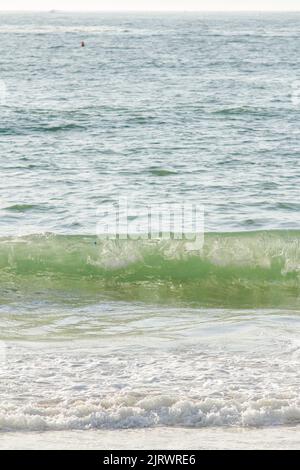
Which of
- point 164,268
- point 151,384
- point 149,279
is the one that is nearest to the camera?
point 151,384

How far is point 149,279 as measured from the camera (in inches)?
495

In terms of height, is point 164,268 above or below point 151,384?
below

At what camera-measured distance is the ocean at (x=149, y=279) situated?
275 inches

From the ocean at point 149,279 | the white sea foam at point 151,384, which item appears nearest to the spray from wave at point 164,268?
the ocean at point 149,279

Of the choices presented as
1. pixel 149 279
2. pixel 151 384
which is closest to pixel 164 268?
pixel 149 279

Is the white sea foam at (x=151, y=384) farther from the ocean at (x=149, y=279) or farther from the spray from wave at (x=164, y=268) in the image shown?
the spray from wave at (x=164, y=268)

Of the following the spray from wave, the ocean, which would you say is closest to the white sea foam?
the ocean

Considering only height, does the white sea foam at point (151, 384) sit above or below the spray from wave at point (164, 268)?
above

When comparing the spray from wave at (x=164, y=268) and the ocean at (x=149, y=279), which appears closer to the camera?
the ocean at (x=149, y=279)

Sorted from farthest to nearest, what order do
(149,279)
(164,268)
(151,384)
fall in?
(164,268) < (149,279) < (151,384)

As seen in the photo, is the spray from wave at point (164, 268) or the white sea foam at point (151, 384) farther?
the spray from wave at point (164, 268)

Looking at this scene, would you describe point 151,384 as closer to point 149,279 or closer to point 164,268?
point 149,279

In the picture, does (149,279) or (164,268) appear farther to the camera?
(164,268)

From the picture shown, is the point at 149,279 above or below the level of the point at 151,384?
below
